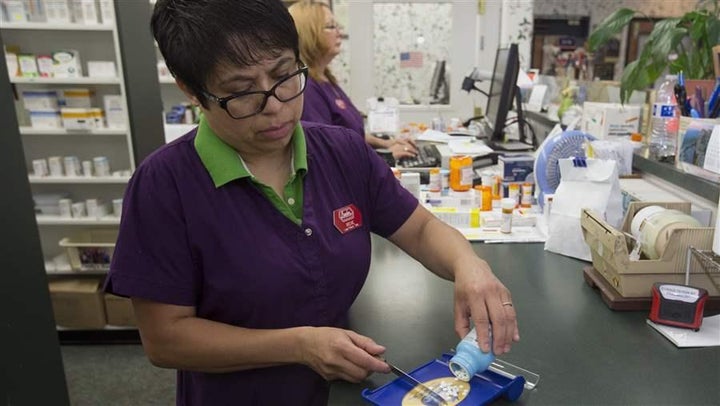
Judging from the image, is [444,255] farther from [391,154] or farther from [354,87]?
[354,87]

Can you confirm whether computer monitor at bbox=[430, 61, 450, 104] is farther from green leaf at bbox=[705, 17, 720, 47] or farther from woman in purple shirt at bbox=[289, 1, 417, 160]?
green leaf at bbox=[705, 17, 720, 47]

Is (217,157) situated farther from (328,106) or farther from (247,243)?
(328,106)

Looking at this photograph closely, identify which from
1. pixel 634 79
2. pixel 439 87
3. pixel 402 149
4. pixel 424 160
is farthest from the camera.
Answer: pixel 439 87

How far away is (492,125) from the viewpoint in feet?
10.0

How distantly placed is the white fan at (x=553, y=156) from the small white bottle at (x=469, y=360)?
113 centimetres

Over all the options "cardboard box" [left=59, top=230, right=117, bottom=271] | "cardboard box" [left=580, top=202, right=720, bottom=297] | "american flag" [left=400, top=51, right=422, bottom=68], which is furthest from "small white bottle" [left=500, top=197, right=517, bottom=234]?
"american flag" [left=400, top=51, right=422, bottom=68]

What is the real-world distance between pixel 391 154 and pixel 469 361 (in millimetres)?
1865

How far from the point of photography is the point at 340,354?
85 cm

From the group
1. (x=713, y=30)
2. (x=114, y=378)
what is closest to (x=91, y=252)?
(x=114, y=378)

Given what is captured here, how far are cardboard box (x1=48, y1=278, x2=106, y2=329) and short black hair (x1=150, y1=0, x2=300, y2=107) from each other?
2673 mm

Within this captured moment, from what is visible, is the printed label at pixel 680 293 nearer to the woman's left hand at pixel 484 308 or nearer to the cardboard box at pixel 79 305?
the woman's left hand at pixel 484 308

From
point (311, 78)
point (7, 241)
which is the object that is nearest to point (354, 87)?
point (311, 78)

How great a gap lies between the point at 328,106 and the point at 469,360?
1760 millimetres

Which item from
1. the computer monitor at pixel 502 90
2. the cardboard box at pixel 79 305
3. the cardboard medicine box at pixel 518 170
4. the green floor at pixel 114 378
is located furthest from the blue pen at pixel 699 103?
the cardboard box at pixel 79 305
